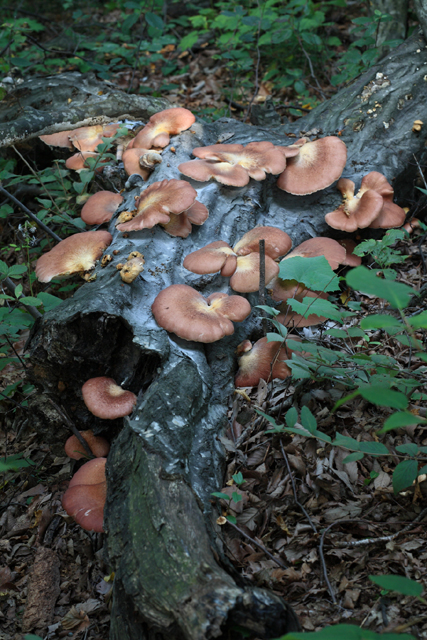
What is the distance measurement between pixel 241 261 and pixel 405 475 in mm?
2166

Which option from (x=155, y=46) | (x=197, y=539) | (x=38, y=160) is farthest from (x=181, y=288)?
(x=155, y=46)

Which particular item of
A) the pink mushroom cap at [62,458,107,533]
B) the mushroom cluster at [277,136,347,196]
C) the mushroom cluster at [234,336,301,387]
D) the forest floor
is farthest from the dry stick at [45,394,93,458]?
the mushroom cluster at [277,136,347,196]

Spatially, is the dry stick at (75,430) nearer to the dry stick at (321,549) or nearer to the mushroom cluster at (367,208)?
the dry stick at (321,549)

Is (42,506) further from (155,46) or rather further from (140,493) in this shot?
(155,46)

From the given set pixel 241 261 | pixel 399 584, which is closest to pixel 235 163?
pixel 241 261

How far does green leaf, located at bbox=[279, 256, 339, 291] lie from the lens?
9.86 ft

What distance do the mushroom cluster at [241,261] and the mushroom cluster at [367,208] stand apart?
0.97 m

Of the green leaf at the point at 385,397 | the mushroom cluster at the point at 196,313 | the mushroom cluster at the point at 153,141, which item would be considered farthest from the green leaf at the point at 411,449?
the mushroom cluster at the point at 153,141

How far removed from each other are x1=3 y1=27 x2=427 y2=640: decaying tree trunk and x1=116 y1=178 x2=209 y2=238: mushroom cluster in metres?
0.15

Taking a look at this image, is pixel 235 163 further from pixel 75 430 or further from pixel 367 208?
pixel 75 430

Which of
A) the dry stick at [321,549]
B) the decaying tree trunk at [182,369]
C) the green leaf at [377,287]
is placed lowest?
the dry stick at [321,549]

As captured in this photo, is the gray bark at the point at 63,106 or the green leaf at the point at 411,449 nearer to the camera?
the green leaf at the point at 411,449

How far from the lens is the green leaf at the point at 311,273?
300 cm

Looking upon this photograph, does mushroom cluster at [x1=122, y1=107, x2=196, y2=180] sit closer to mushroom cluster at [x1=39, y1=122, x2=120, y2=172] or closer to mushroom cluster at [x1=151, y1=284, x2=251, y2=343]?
mushroom cluster at [x1=39, y1=122, x2=120, y2=172]
